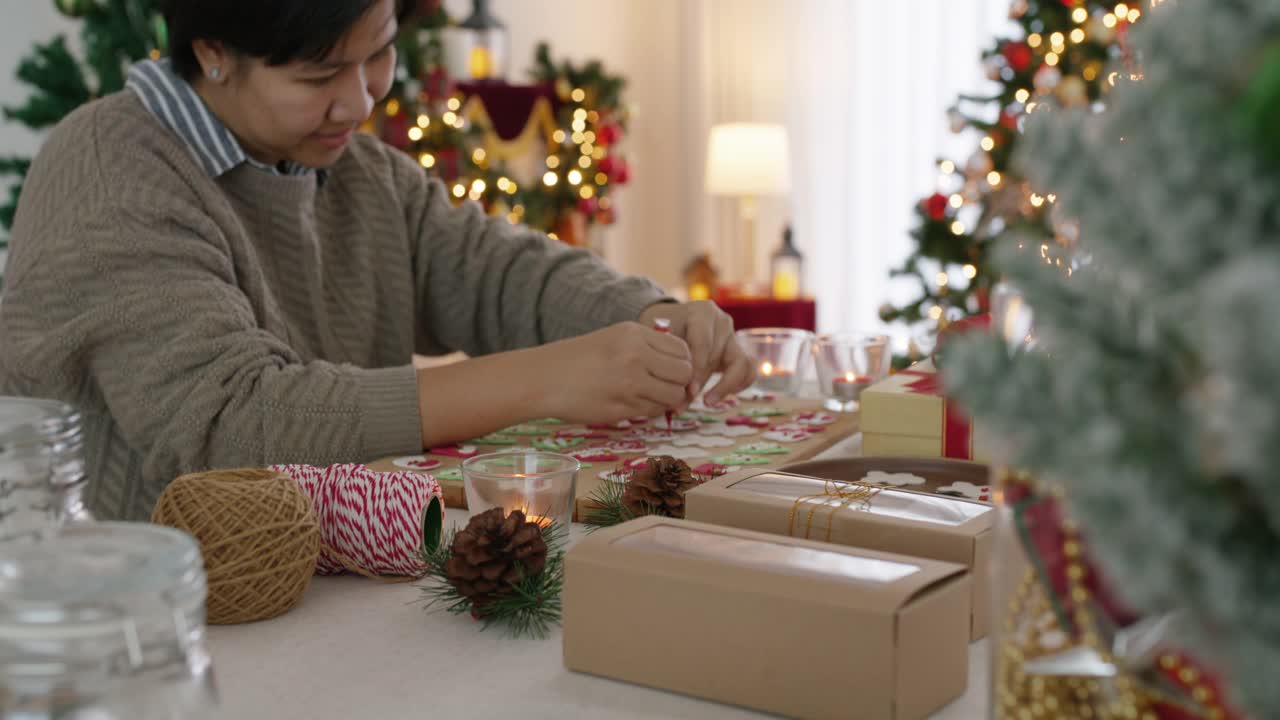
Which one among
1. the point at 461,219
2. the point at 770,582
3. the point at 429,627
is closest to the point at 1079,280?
the point at 770,582

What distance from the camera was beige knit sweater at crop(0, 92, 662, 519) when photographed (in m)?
1.12

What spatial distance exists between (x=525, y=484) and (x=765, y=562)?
0.24 m

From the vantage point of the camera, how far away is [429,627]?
0.73 meters

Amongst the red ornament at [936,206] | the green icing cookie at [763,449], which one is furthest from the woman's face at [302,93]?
the red ornament at [936,206]

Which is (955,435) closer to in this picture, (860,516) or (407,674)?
(860,516)

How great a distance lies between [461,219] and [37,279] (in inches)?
26.3

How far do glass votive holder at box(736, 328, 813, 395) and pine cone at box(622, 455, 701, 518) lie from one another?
60 centimetres

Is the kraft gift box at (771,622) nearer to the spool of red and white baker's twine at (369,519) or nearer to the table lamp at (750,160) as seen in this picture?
the spool of red and white baker's twine at (369,519)

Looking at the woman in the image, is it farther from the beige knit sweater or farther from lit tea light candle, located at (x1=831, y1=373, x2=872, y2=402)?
lit tea light candle, located at (x1=831, y1=373, x2=872, y2=402)

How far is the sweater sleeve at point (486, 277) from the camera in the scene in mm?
1621

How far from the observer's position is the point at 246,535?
704mm

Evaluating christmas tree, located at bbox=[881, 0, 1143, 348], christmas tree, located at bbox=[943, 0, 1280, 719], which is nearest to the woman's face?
christmas tree, located at bbox=[943, 0, 1280, 719]

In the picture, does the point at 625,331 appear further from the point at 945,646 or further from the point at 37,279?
the point at 945,646

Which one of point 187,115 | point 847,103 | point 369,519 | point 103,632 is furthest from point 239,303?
point 847,103
